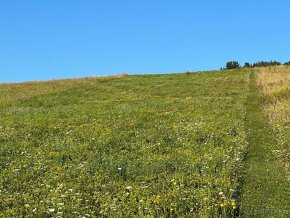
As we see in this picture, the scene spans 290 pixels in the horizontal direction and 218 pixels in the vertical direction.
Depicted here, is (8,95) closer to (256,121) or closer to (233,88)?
(233,88)

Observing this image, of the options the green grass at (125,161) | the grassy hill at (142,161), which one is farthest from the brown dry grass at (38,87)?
the green grass at (125,161)

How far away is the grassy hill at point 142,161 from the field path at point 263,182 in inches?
2.2

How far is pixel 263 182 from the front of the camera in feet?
49.1

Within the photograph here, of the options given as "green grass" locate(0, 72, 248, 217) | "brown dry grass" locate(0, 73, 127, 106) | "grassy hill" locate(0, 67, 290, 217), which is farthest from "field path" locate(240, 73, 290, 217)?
"brown dry grass" locate(0, 73, 127, 106)

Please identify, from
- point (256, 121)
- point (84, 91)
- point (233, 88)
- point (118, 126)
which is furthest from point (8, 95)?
point (256, 121)

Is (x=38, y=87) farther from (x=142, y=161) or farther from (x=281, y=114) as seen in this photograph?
(x=142, y=161)

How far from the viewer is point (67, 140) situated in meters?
21.7

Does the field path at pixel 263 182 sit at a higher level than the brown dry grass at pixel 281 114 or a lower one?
lower

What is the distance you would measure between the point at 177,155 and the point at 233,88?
31.6 meters

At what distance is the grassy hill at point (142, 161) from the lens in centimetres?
1276

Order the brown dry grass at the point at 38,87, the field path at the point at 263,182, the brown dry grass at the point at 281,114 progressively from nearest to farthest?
the field path at the point at 263,182, the brown dry grass at the point at 281,114, the brown dry grass at the point at 38,87

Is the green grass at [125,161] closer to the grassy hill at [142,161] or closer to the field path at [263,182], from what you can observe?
the grassy hill at [142,161]

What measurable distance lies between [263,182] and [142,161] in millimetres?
4707

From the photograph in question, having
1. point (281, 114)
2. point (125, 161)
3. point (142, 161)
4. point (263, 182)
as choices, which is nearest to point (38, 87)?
point (281, 114)
